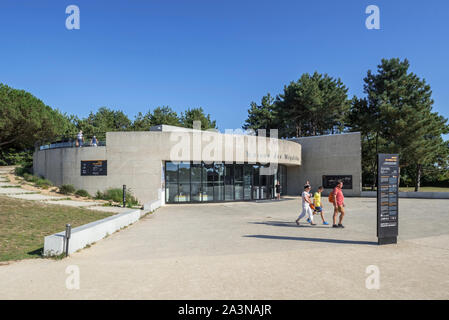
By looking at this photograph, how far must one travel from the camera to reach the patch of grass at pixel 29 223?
7.42 metres

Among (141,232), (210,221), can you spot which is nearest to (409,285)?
(141,232)

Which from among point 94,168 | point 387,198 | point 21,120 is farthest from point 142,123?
point 387,198

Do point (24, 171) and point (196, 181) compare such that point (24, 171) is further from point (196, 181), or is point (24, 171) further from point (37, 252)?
point (37, 252)

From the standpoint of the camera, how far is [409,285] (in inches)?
195

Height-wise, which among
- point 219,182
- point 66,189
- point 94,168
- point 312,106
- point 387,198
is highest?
point 312,106

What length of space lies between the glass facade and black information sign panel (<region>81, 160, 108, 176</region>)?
4.33 m

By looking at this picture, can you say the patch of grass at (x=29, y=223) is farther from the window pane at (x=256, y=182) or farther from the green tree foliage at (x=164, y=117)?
the green tree foliage at (x=164, y=117)

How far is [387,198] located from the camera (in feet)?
27.9

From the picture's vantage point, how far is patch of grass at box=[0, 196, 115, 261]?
7423mm

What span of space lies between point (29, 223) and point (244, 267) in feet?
27.1

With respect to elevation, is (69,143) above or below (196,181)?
above

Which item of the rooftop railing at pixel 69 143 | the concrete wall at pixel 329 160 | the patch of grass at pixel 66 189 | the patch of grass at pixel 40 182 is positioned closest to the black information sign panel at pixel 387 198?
the rooftop railing at pixel 69 143

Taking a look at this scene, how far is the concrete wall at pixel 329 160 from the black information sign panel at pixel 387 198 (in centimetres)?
2146
